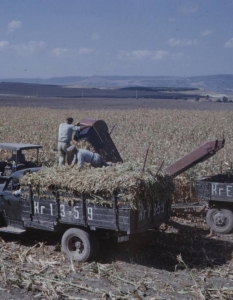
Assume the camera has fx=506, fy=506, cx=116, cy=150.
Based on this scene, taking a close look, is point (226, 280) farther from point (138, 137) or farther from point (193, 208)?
point (138, 137)

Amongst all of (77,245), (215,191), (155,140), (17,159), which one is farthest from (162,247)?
(155,140)

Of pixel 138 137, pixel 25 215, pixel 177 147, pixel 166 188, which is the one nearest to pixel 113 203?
pixel 166 188

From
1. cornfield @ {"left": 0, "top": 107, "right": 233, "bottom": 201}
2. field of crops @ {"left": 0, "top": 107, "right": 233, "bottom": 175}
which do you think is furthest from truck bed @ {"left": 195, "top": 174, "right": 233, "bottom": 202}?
field of crops @ {"left": 0, "top": 107, "right": 233, "bottom": 175}

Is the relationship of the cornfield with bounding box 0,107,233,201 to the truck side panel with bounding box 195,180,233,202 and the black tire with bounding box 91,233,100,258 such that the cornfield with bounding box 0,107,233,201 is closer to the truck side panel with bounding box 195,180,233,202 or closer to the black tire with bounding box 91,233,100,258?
the truck side panel with bounding box 195,180,233,202

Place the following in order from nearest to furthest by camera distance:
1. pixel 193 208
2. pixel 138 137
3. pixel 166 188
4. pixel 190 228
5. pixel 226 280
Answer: pixel 226 280
pixel 166 188
pixel 190 228
pixel 193 208
pixel 138 137

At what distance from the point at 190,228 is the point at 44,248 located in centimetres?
384

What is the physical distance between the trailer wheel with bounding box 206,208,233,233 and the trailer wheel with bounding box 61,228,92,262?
373 cm

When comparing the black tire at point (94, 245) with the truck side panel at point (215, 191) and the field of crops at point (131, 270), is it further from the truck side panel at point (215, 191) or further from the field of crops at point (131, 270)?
the truck side panel at point (215, 191)

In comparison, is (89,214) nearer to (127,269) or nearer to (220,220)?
(127,269)

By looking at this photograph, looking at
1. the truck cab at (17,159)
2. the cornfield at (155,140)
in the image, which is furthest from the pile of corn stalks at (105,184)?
the truck cab at (17,159)

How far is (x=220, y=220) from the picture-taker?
11984mm

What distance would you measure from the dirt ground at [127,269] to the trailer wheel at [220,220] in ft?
0.71

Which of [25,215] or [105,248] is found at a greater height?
[25,215]

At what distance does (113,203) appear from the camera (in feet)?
30.2
